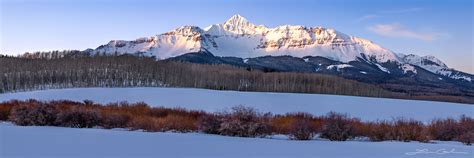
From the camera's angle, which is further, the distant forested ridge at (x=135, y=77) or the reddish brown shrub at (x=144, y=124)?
the distant forested ridge at (x=135, y=77)

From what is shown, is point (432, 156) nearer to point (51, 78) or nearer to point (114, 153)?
point (114, 153)

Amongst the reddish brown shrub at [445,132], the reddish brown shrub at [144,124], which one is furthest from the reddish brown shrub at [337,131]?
the reddish brown shrub at [144,124]

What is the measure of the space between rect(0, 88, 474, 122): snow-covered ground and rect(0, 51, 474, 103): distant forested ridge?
56.4ft

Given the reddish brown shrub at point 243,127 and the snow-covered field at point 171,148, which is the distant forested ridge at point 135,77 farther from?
the snow-covered field at point 171,148

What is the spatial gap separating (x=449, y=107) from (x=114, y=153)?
29407 millimetres

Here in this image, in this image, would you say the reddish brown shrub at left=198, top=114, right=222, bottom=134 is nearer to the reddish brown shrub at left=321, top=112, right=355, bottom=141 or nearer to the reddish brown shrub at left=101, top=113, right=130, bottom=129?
the reddish brown shrub at left=101, top=113, right=130, bottom=129

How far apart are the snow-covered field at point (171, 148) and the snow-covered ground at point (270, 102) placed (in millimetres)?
17369

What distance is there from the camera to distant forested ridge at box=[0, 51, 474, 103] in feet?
173

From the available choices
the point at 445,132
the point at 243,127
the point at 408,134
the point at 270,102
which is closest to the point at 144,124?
the point at 243,127

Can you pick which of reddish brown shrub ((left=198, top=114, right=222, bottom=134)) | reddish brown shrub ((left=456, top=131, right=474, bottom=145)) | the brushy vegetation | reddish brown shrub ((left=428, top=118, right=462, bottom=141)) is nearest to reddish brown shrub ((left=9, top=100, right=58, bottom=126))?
the brushy vegetation

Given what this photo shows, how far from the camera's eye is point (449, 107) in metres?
33.7

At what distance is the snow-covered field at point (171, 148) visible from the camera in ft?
31.8

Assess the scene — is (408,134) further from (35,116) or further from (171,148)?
(35,116)

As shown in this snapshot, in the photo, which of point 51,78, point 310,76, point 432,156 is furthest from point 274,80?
point 432,156
